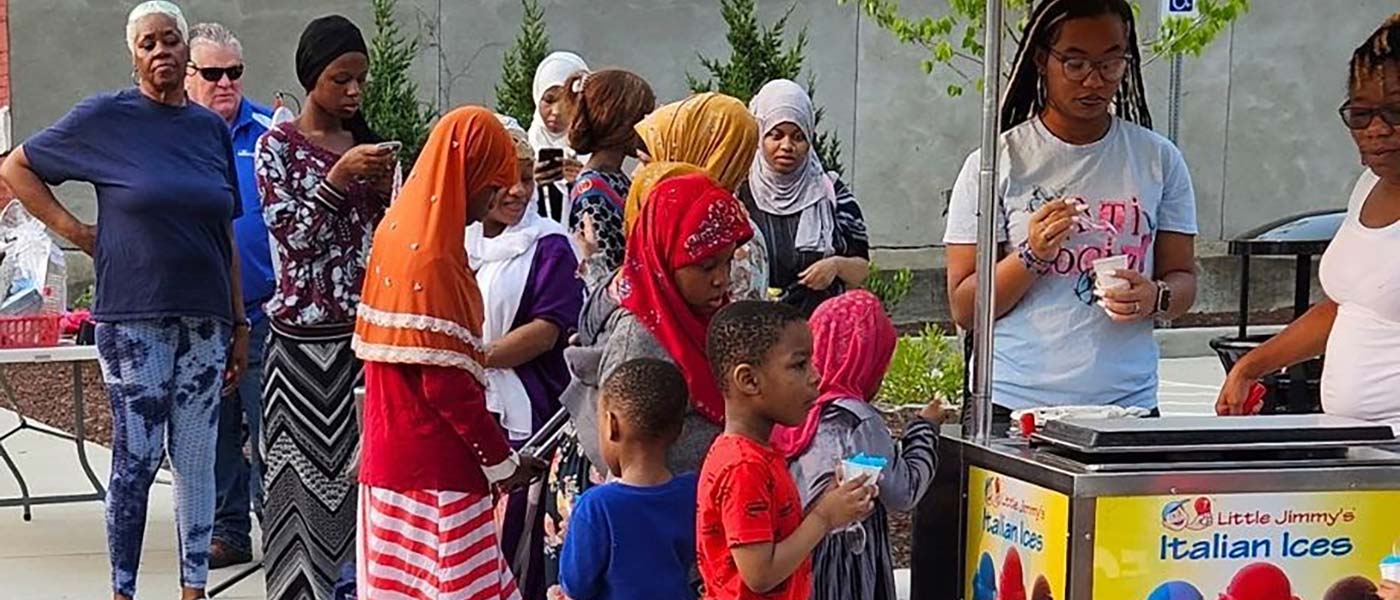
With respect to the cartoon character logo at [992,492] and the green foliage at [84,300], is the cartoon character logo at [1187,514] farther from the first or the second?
the green foliage at [84,300]

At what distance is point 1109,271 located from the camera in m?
3.79

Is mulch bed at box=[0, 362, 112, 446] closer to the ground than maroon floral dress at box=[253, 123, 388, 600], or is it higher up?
closer to the ground

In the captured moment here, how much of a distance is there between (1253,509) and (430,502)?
6.30 ft

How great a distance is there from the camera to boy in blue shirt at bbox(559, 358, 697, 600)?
3717 mm

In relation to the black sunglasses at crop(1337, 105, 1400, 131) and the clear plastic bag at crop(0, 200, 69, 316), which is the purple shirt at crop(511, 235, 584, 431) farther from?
the clear plastic bag at crop(0, 200, 69, 316)

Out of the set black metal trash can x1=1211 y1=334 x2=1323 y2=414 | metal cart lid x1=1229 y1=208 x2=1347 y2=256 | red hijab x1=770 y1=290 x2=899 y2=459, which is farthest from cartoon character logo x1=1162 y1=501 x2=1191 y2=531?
metal cart lid x1=1229 y1=208 x2=1347 y2=256

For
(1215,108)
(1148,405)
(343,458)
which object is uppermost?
(1215,108)

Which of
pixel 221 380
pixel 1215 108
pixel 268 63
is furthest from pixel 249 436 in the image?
pixel 1215 108

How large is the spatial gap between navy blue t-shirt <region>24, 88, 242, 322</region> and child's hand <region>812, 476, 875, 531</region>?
104 inches

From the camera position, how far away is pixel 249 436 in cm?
662

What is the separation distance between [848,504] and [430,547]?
127 centimetres

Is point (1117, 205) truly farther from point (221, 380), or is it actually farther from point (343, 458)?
point (221, 380)

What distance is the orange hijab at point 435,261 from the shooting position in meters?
4.11

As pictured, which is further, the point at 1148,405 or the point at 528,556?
the point at 528,556
